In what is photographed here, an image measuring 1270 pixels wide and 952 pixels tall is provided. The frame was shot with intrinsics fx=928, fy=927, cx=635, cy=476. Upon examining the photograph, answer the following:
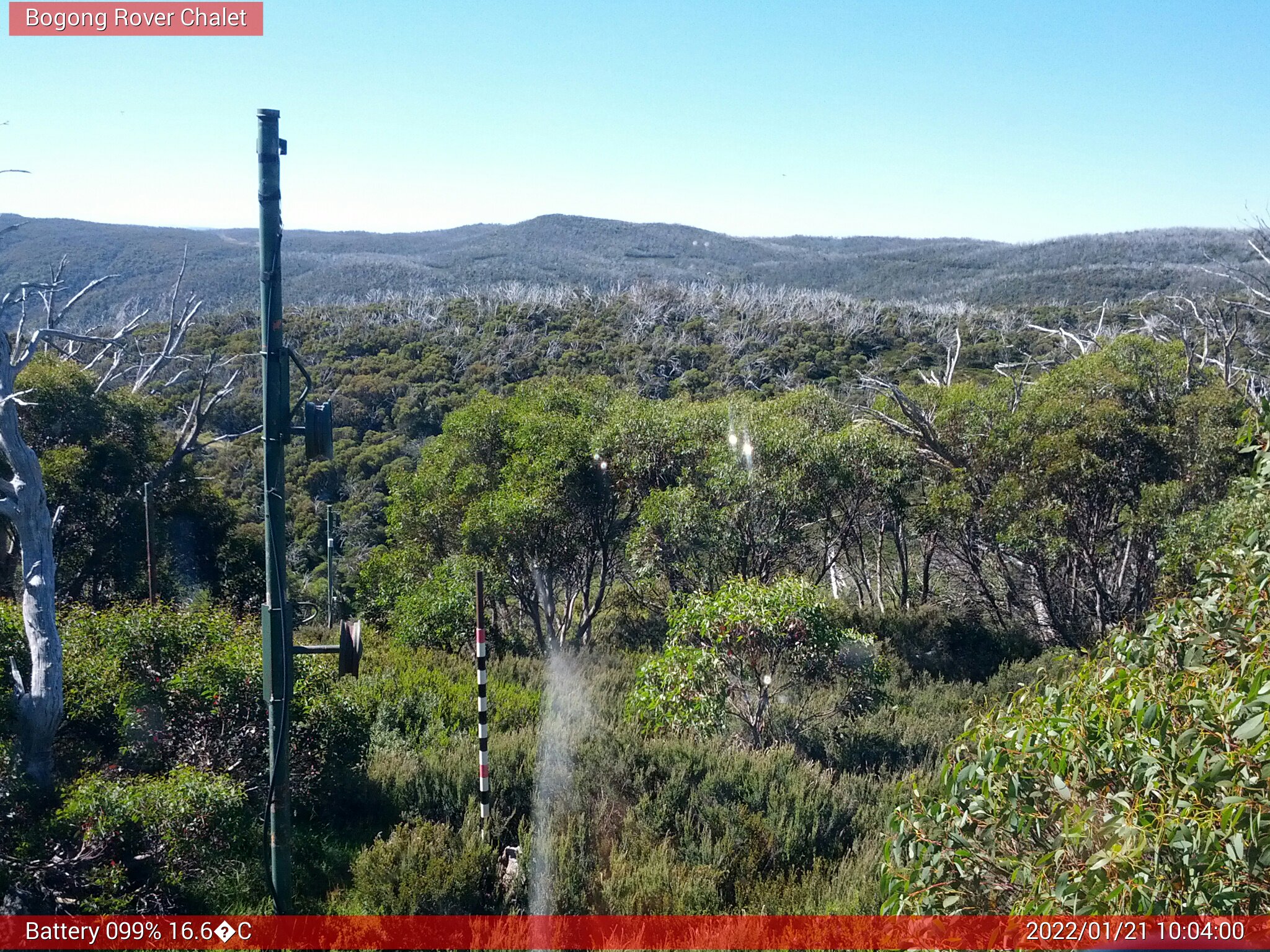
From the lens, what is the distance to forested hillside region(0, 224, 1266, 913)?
5.10 metres

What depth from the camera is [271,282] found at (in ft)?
13.9

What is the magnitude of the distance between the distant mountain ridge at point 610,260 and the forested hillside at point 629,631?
2797 cm

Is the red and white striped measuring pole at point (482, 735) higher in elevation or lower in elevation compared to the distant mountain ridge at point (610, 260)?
lower

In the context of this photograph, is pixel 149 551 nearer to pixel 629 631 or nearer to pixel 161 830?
pixel 161 830

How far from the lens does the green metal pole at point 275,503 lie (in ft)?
13.7

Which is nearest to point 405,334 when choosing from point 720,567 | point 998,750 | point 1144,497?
point 720,567

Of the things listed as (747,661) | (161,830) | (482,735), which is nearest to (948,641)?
(747,661)

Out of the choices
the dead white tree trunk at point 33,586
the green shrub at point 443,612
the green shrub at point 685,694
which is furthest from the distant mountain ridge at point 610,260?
the green shrub at point 685,694

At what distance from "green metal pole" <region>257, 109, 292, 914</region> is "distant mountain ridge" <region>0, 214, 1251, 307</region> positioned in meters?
36.4

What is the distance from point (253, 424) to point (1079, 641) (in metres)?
20.0

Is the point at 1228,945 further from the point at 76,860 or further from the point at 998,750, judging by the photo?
the point at 76,860

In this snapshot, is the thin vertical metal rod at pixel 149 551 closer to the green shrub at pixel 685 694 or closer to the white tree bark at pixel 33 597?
the white tree bark at pixel 33 597

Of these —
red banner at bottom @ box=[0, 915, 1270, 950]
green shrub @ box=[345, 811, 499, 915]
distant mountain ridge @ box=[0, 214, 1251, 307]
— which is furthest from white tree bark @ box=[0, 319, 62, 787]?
distant mountain ridge @ box=[0, 214, 1251, 307]

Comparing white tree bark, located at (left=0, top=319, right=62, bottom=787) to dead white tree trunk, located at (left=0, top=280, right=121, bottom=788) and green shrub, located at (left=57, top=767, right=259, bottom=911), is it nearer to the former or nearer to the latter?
dead white tree trunk, located at (left=0, top=280, right=121, bottom=788)
